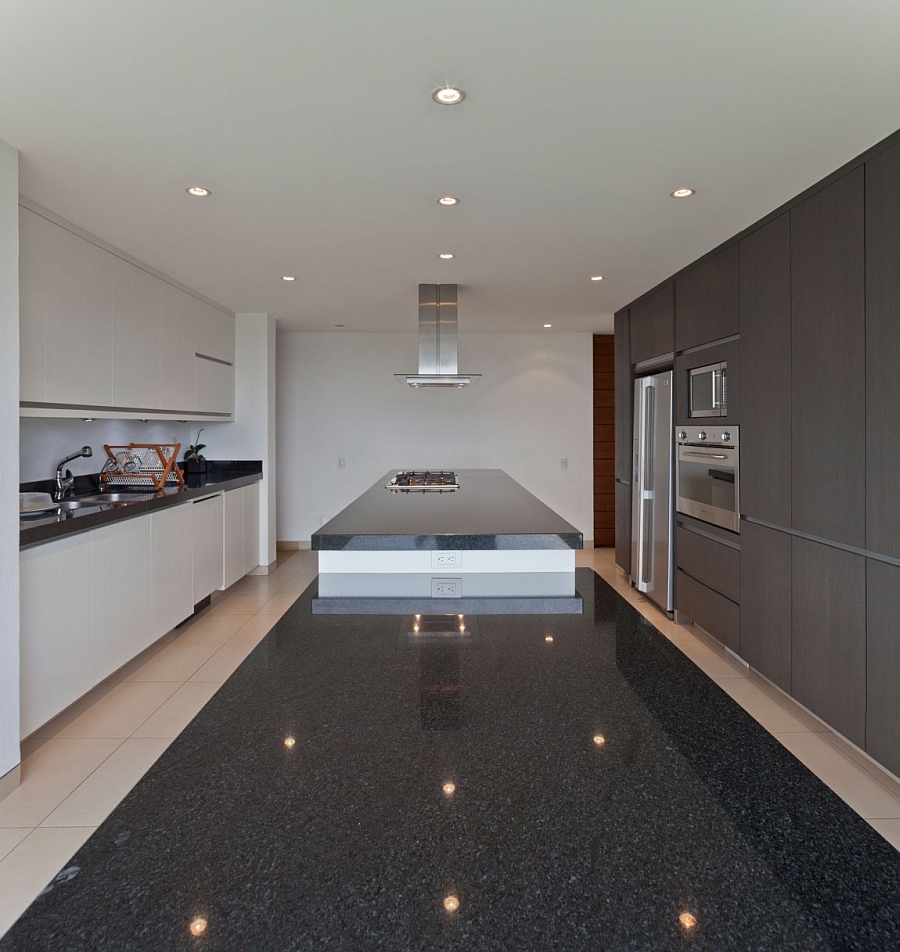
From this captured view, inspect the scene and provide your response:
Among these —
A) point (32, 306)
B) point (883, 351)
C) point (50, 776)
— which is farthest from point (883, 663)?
point (32, 306)

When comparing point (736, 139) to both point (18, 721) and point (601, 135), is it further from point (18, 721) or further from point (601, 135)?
point (18, 721)

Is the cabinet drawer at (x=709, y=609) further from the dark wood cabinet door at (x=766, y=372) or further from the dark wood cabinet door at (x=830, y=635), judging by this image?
the dark wood cabinet door at (x=830, y=635)

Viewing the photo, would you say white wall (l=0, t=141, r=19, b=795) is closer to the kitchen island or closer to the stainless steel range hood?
the kitchen island

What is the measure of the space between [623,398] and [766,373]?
2.24 m

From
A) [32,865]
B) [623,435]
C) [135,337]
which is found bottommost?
[32,865]

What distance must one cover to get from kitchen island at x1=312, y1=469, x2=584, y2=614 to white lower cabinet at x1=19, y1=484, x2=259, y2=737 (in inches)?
47.9

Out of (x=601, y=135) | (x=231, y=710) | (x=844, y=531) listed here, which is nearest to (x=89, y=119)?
(x=601, y=135)

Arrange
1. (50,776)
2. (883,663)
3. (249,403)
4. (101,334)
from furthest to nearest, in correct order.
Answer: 1. (249,403)
2. (101,334)
3. (50,776)
4. (883,663)

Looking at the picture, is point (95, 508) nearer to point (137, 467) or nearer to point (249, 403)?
point (137, 467)

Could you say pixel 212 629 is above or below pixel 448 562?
below

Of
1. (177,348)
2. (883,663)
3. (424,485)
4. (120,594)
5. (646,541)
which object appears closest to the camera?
(883,663)

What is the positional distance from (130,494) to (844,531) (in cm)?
362

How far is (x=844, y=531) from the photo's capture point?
249 cm

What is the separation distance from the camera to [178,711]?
117 inches
